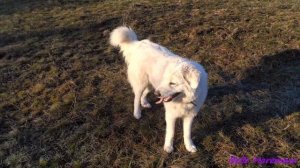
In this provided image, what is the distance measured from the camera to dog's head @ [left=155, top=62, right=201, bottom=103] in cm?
374

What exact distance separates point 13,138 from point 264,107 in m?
3.54

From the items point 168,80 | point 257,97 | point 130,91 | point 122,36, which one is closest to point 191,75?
point 168,80

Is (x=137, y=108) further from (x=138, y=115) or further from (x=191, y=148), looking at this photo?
(x=191, y=148)

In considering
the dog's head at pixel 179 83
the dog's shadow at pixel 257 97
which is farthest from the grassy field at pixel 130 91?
the dog's head at pixel 179 83

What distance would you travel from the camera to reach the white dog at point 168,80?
379 cm

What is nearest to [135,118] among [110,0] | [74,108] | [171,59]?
[74,108]

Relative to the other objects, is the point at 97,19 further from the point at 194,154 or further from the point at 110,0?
the point at 194,154

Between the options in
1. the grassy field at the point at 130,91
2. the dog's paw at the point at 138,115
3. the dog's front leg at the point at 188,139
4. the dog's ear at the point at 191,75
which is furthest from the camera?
the dog's paw at the point at 138,115

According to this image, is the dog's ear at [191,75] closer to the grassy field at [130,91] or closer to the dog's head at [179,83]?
the dog's head at [179,83]

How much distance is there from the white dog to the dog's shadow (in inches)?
26.1

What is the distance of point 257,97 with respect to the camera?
5691 mm

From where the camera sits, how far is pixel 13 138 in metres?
5.13

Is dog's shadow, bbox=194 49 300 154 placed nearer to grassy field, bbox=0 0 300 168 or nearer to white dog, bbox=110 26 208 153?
grassy field, bbox=0 0 300 168

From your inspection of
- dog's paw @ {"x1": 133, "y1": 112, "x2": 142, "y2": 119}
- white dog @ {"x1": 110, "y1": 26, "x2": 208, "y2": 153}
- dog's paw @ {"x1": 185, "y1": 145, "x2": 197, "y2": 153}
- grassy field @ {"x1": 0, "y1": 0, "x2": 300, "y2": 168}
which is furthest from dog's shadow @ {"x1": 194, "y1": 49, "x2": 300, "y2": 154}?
dog's paw @ {"x1": 133, "y1": 112, "x2": 142, "y2": 119}
